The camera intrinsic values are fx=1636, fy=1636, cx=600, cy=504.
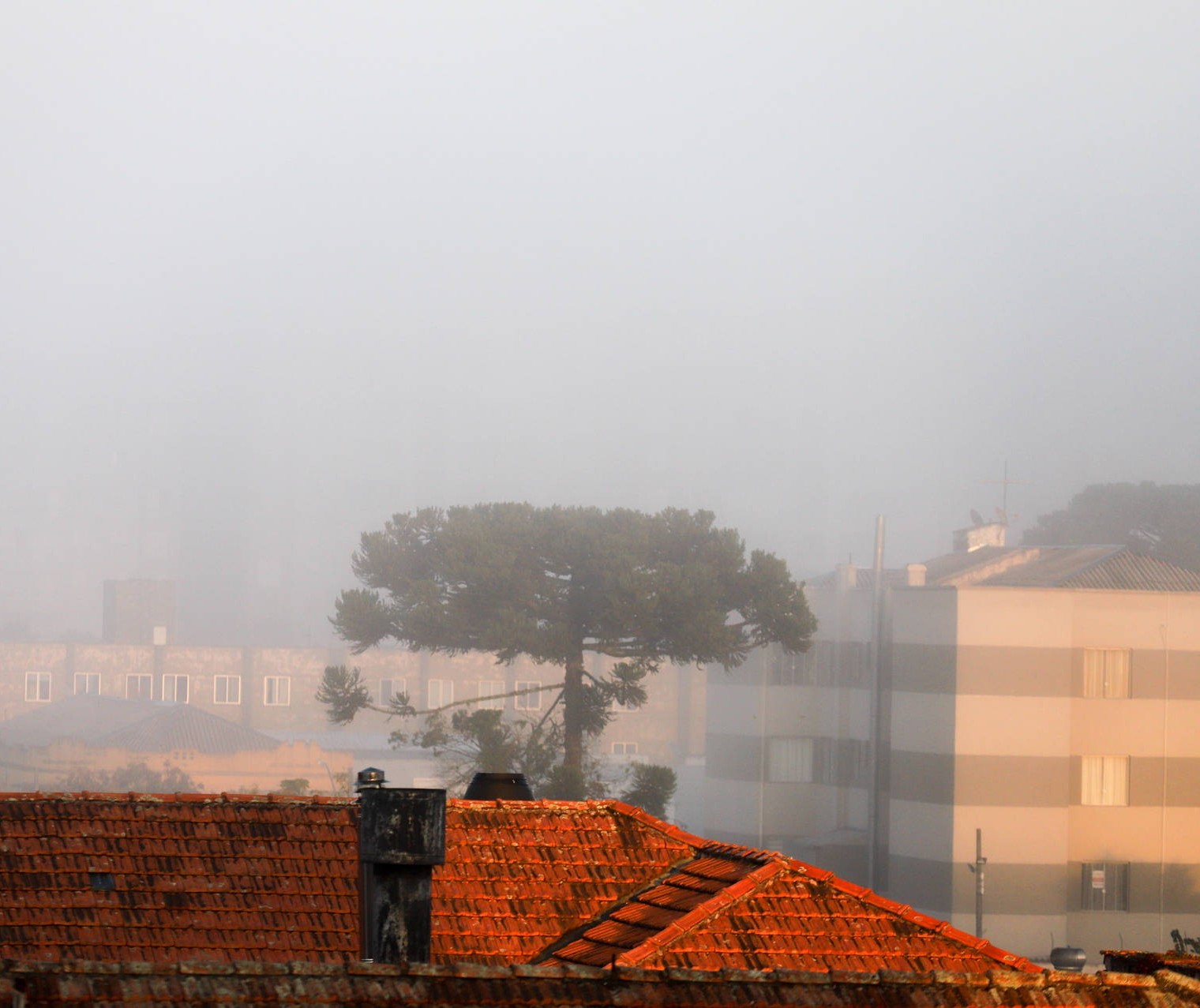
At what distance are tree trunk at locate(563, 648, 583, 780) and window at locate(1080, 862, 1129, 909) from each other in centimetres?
1802

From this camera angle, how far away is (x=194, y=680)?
10306cm

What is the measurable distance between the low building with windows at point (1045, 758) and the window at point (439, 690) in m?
38.9

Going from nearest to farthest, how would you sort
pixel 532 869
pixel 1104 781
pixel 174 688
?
pixel 532 869 < pixel 1104 781 < pixel 174 688

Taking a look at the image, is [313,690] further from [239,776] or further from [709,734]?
[709,734]

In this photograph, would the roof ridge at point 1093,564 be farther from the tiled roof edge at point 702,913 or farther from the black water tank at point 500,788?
the tiled roof edge at point 702,913

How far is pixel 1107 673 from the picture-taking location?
57031 mm

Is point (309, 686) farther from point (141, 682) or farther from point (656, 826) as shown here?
point (656, 826)

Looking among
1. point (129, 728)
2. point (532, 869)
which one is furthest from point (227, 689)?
point (532, 869)

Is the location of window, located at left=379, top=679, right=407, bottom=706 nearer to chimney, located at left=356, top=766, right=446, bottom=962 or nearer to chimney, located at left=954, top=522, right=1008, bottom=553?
chimney, located at left=954, top=522, right=1008, bottom=553

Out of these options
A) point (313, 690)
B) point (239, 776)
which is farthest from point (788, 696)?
point (313, 690)

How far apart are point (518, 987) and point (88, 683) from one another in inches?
3973

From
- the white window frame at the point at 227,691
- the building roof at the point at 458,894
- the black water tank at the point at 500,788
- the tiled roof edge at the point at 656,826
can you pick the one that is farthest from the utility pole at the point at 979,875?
the white window frame at the point at 227,691

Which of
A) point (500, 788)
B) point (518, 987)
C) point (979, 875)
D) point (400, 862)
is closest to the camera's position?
point (518, 987)

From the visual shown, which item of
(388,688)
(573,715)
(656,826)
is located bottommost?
(388,688)
